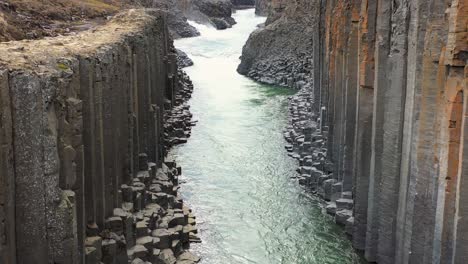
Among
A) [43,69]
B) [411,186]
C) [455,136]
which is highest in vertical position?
[43,69]

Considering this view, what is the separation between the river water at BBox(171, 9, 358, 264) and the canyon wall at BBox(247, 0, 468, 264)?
0.94 metres

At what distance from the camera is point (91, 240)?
1228 centimetres

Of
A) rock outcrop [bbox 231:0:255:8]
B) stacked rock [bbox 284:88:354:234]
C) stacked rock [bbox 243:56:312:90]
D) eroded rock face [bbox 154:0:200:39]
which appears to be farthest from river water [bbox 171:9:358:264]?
rock outcrop [bbox 231:0:255:8]

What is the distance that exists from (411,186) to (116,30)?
11.2 metres

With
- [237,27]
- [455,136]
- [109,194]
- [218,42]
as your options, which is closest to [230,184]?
[109,194]

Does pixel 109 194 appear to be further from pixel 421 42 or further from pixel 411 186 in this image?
pixel 421 42

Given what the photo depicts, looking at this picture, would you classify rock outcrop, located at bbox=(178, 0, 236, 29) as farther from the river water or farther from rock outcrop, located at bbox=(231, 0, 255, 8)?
the river water

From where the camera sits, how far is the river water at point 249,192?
16.4m

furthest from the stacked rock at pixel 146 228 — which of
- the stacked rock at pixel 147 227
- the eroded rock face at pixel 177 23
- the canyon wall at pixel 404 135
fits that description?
the eroded rock face at pixel 177 23

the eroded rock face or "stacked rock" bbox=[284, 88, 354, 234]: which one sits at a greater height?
the eroded rock face

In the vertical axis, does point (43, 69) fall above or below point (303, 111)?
above

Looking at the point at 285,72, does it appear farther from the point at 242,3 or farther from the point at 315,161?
the point at 242,3

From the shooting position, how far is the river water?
16.4m

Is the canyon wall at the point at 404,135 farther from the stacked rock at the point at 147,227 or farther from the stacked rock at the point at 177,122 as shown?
the stacked rock at the point at 177,122
